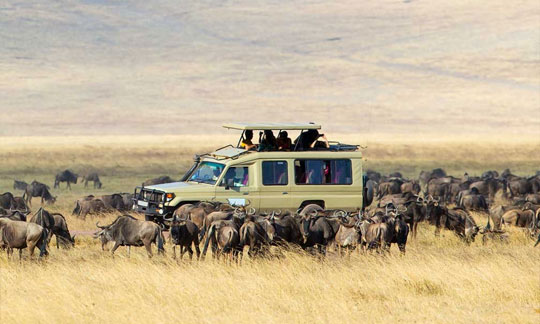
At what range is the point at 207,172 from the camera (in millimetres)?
23219

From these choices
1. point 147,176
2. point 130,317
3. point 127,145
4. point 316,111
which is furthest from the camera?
point 316,111

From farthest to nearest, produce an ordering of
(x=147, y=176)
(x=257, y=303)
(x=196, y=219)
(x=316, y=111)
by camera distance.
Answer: (x=316, y=111) < (x=147, y=176) < (x=196, y=219) < (x=257, y=303)

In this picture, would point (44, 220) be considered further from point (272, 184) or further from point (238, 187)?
point (272, 184)

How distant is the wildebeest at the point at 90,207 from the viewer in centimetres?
2823

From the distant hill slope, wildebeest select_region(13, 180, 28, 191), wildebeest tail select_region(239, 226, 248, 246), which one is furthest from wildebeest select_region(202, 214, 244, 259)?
the distant hill slope

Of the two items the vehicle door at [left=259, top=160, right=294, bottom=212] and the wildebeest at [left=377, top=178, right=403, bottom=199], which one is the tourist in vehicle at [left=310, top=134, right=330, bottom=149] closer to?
→ the vehicle door at [left=259, top=160, right=294, bottom=212]

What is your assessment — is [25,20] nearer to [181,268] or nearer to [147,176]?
[147,176]

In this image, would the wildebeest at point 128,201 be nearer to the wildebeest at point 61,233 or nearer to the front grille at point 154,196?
the front grille at point 154,196

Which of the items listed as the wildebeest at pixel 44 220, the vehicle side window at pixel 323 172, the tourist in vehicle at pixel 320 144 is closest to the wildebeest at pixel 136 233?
the wildebeest at pixel 44 220

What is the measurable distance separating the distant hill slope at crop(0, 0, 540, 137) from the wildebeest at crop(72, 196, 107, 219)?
7724 centimetres

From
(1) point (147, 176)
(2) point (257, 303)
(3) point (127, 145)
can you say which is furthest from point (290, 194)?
(3) point (127, 145)

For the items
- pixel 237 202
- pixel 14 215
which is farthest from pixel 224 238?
pixel 14 215

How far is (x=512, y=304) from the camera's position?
16.2 m

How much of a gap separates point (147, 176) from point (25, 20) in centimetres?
11498
